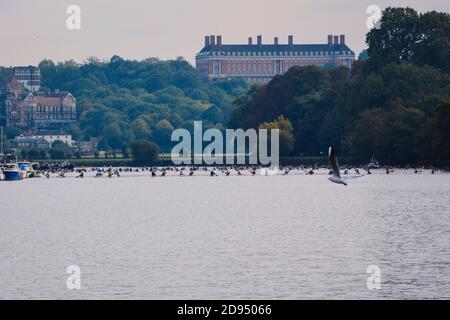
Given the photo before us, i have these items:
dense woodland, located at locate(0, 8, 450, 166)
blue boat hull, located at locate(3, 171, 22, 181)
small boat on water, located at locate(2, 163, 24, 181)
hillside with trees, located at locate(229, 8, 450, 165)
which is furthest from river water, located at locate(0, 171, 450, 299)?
blue boat hull, located at locate(3, 171, 22, 181)

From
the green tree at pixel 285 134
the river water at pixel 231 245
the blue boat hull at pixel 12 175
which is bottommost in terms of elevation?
the river water at pixel 231 245

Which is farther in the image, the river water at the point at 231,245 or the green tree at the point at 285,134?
the green tree at the point at 285,134

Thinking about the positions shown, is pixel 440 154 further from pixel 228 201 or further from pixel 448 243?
pixel 448 243

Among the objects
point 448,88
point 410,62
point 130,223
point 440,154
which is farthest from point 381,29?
point 130,223

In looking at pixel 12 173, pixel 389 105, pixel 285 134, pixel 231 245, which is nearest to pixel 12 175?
pixel 12 173

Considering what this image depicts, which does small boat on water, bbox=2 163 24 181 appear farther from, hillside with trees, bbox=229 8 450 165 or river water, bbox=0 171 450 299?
river water, bbox=0 171 450 299

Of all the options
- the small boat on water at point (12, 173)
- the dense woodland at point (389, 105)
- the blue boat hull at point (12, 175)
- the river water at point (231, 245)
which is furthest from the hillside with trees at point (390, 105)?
the river water at point (231, 245)

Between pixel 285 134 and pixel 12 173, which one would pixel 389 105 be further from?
pixel 12 173

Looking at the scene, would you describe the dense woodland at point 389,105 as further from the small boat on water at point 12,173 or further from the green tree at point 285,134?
the small boat on water at point 12,173

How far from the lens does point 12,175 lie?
16438 cm

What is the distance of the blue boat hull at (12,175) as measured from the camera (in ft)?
536

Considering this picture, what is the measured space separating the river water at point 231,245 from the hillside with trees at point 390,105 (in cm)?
3445

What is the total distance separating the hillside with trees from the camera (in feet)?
483

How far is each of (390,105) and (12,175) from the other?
41.0 meters
